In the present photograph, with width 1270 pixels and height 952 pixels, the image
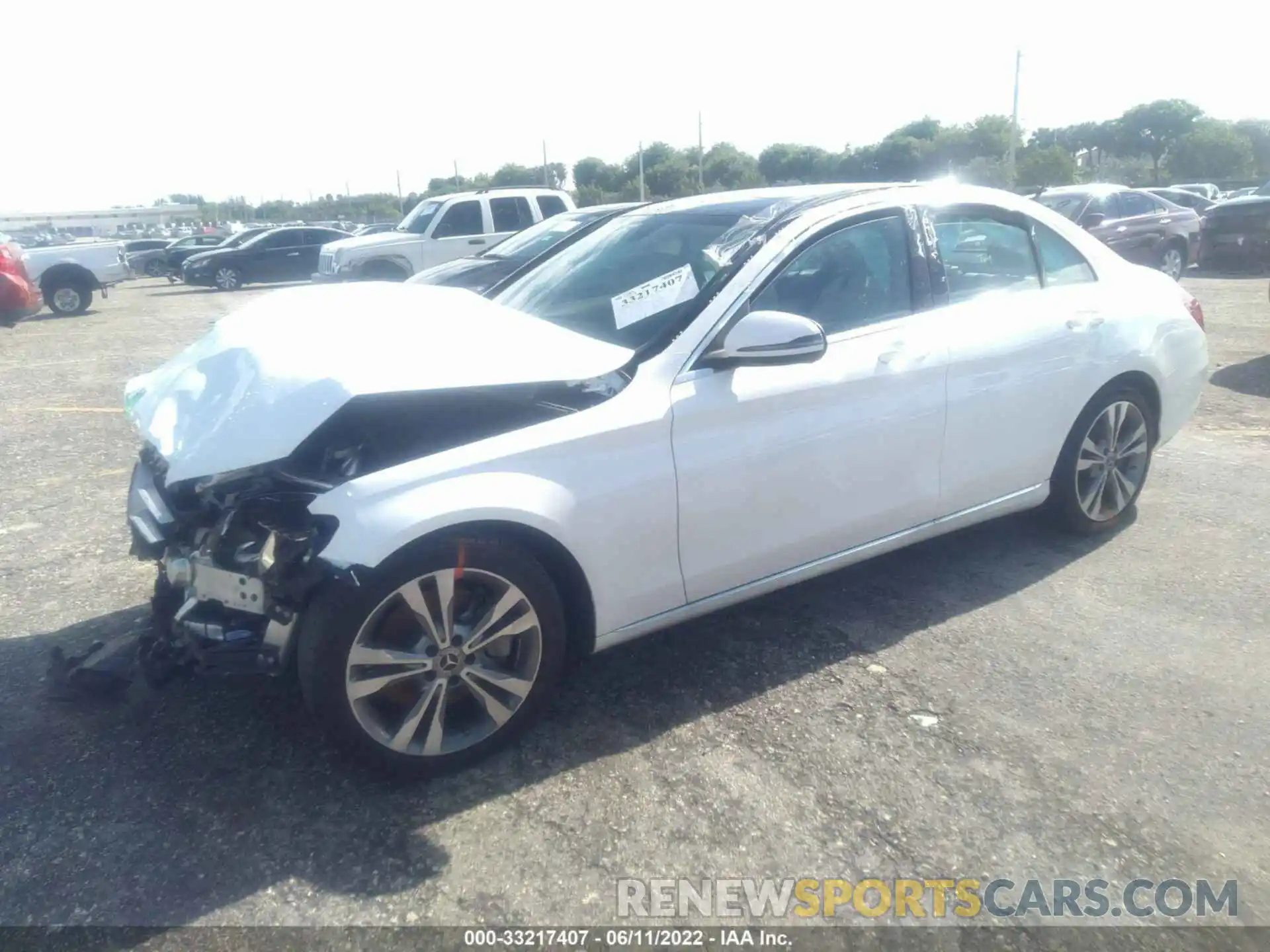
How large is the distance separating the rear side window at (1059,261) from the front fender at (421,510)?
284cm

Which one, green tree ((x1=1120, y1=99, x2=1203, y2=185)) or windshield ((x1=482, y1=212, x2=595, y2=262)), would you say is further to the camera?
green tree ((x1=1120, y1=99, x2=1203, y2=185))

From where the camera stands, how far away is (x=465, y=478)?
2.92 meters

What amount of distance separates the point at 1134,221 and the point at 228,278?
2084 cm

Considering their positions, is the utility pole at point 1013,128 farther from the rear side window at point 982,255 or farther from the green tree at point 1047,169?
the rear side window at point 982,255

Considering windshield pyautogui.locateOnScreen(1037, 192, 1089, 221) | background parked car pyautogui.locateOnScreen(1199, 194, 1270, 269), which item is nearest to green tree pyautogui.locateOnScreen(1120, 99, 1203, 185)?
background parked car pyautogui.locateOnScreen(1199, 194, 1270, 269)

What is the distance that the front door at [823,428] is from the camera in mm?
3391

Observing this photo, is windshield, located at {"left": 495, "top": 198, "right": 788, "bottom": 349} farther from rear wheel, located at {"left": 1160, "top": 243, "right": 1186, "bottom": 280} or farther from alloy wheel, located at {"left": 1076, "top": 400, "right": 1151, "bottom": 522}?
rear wheel, located at {"left": 1160, "top": 243, "right": 1186, "bottom": 280}

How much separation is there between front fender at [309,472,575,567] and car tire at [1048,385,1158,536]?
Answer: 109 inches

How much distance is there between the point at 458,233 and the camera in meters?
16.3

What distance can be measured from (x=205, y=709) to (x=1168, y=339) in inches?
180

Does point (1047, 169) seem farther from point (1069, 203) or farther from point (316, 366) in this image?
point (316, 366)

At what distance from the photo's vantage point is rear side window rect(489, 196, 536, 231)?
1638 centimetres

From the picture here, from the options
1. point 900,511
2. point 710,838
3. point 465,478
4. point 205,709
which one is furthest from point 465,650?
point 900,511

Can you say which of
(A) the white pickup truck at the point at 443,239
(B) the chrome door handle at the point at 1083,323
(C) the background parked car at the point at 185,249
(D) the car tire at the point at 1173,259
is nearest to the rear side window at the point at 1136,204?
(D) the car tire at the point at 1173,259
